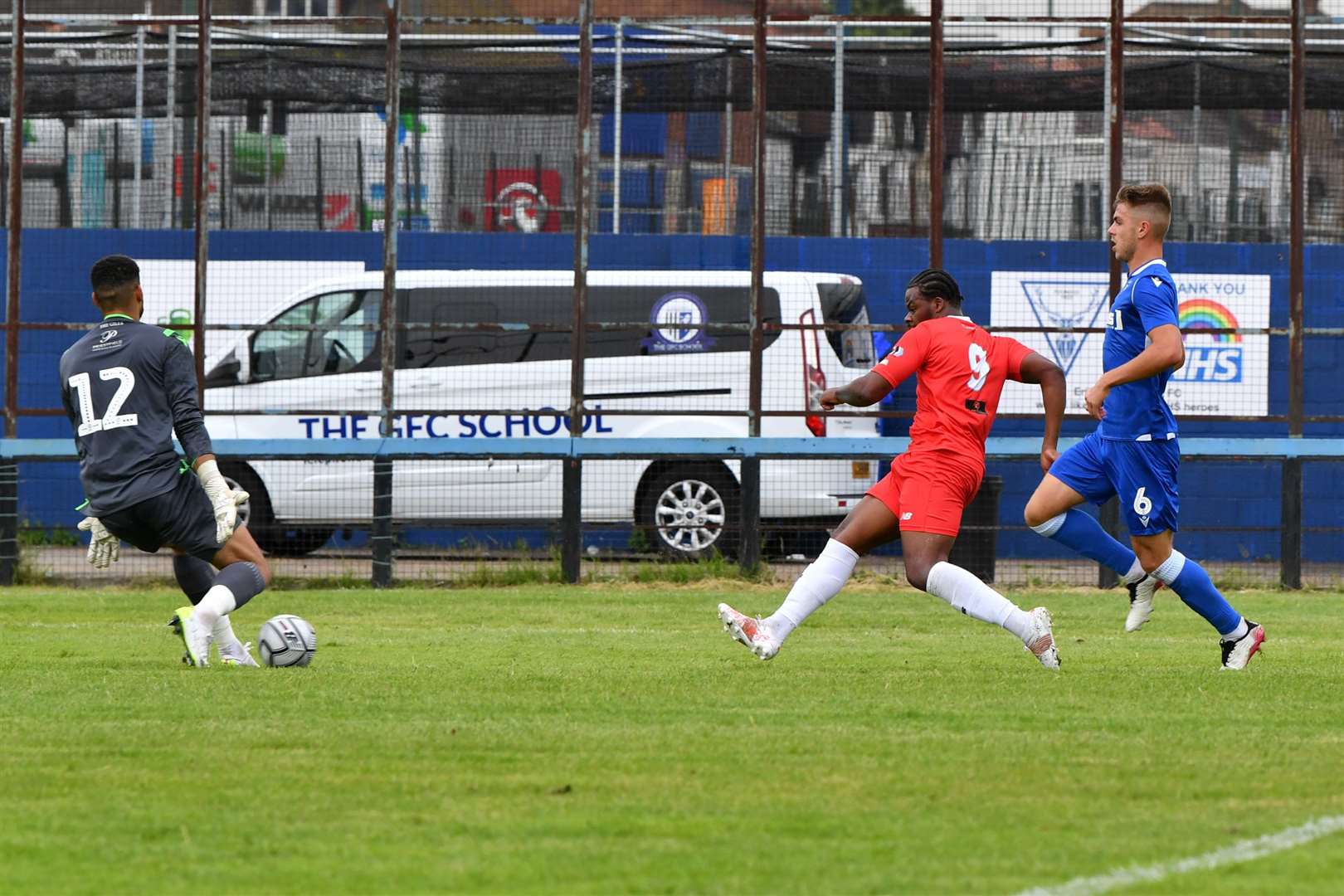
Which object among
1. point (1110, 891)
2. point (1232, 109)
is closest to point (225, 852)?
point (1110, 891)

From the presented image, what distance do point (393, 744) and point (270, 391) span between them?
11.4 metres

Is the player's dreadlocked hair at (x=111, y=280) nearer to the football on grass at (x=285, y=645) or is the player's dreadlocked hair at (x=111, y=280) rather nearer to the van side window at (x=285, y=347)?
the football on grass at (x=285, y=645)

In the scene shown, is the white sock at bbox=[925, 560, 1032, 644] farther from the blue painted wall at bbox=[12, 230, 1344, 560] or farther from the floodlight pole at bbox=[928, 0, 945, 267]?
the blue painted wall at bbox=[12, 230, 1344, 560]

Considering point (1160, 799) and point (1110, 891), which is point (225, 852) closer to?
point (1110, 891)

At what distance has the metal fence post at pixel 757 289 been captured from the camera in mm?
15828

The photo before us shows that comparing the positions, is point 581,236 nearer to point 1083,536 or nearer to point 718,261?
point 718,261

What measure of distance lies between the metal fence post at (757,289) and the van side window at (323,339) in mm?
3366

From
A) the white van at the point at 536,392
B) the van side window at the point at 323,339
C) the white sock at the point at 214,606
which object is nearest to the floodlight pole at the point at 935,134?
the white van at the point at 536,392

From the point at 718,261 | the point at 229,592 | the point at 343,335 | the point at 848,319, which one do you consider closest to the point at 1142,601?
the point at 229,592

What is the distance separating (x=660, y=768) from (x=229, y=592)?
10.2 feet

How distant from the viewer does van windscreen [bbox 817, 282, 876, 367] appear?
Answer: 55.5ft

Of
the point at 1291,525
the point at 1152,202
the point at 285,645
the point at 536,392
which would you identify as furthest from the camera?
the point at 536,392

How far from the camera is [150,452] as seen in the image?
847cm

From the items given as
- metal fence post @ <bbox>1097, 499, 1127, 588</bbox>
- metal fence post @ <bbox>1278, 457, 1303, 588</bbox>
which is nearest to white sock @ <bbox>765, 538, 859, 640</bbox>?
metal fence post @ <bbox>1097, 499, 1127, 588</bbox>
